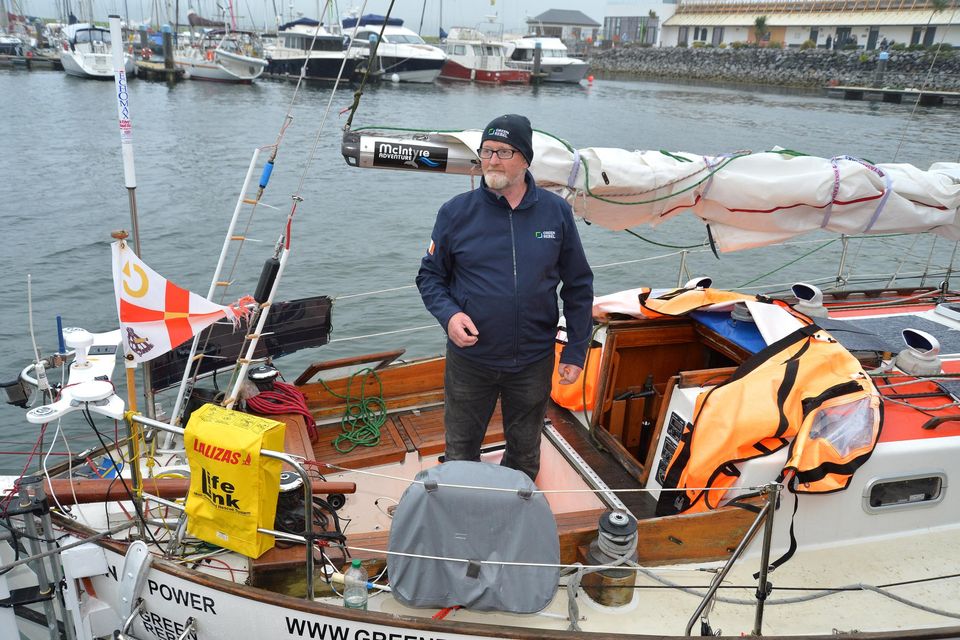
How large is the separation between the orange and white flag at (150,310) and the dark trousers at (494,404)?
46.2 inches

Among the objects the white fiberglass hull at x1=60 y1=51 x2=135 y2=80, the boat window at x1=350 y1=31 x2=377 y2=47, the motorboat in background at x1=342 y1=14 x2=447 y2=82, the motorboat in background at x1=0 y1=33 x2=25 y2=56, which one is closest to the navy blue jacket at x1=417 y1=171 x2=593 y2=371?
the white fiberglass hull at x1=60 y1=51 x2=135 y2=80

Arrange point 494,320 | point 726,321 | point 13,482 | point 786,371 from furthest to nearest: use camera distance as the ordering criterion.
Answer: point 726,321 < point 786,371 < point 13,482 < point 494,320

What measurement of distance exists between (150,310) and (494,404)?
5.24 feet

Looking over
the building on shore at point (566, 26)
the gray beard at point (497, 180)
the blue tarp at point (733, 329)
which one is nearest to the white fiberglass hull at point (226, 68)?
the blue tarp at point (733, 329)

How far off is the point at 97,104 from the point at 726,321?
33.9m

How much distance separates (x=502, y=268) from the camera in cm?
315

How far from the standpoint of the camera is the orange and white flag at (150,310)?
10.5ft

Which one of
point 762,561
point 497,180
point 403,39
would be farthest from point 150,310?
point 403,39

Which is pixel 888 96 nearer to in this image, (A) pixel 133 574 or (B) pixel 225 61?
(B) pixel 225 61

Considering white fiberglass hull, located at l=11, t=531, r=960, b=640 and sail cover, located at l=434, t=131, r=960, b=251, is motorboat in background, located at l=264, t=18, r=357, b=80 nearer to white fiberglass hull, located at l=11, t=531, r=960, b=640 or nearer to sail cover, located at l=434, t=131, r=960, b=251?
sail cover, located at l=434, t=131, r=960, b=251

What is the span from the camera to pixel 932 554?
382cm

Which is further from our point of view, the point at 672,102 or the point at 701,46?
the point at 701,46

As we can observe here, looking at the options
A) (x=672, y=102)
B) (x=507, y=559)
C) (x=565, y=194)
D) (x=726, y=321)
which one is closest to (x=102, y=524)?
(x=507, y=559)

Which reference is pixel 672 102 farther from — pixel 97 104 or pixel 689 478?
pixel 689 478
